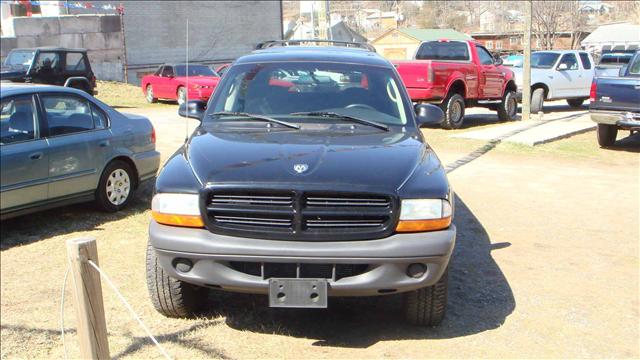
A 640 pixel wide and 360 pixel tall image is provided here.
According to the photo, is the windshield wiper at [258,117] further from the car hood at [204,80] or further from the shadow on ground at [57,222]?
the car hood at [204,80]

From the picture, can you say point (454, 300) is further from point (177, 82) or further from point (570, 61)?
point (177, 82)

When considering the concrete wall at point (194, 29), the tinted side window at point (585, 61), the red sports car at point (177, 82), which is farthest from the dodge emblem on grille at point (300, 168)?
the concrete wall at point (194, 29)

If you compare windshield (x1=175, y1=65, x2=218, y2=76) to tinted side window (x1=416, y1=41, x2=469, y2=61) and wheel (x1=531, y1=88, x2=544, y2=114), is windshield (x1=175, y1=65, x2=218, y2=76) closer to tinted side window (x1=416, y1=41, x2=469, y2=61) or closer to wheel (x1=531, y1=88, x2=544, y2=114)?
tinted side window (x1=416, y1=41, x2=469, y2=61)

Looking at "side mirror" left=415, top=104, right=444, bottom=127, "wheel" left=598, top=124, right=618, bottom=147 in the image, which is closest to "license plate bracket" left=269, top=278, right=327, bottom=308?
"side mirror" left=415, top=104, right=444, bottom=127

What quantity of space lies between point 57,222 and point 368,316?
13.5 feet

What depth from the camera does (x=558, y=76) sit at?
19.7m

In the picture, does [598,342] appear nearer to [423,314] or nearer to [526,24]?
[423,314]

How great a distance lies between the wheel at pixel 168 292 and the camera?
4.31 meters

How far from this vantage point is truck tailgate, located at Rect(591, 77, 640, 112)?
36.8ft

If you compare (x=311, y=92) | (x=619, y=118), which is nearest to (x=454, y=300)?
(x=311, y=92)

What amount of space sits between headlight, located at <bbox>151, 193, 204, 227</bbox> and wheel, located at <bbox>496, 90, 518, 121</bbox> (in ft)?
46.7

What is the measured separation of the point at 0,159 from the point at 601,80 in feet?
31.5

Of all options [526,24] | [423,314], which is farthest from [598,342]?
[526,24]

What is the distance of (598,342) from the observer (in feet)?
14.3
